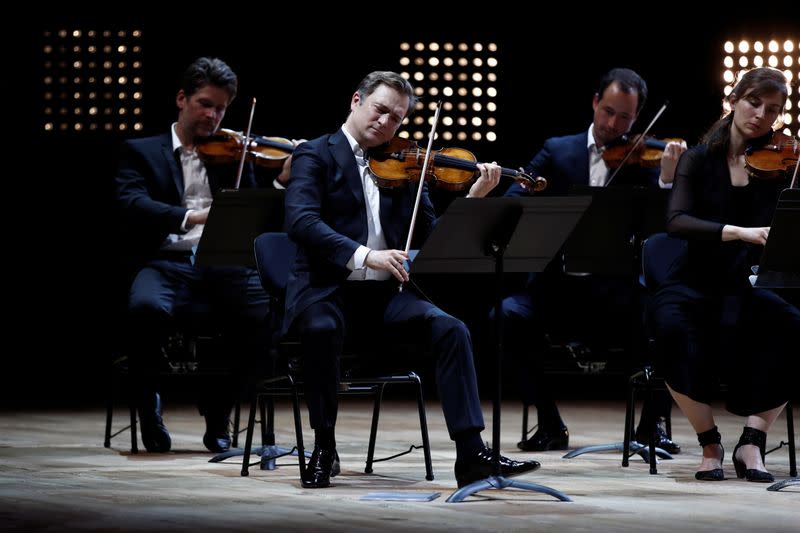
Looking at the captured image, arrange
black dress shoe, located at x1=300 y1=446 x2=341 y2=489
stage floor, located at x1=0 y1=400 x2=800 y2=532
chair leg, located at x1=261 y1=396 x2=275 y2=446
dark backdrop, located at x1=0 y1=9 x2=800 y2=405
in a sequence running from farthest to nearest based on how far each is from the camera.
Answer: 1. dark backdrop, located at x1=0 y1=9 x2=800 y2=405
2. chair leg, located at x1=261 y1=396 x2=275 y2=446
3. black dress shoe, located at x1=300 y1=446 x2=341 y2=489
4. stage floor, located at x1=0 y1=400 x2=800 y2=532

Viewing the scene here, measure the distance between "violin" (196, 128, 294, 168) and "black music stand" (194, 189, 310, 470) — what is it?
0.60 meters

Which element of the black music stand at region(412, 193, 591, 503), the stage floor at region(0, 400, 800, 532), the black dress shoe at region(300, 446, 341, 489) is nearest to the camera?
the stage floor at region(0, 400, 800, 532)

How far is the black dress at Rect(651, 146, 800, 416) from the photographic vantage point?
3637mm

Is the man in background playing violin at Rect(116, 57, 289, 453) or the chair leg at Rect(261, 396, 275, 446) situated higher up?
the man in background playing violin at Rect(116, 57, 289, 453)

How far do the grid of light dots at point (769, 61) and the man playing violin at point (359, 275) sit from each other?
9.12 feet

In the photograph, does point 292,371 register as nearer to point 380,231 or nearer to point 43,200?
point 380,231

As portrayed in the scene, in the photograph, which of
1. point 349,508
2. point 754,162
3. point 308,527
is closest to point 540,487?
point 349,508

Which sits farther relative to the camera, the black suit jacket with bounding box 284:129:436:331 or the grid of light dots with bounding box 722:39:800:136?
the grid of light dots with bounding box 722:39:800:136

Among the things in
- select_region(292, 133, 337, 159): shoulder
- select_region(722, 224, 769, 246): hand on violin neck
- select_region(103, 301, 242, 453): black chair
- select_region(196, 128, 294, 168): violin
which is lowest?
select_region(103, 301, 242, 453): black chair

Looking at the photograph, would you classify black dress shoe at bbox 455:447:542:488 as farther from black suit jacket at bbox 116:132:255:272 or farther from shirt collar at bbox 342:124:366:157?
black suit jacket at bbox 116:132:255:272

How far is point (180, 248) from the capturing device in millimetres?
4363

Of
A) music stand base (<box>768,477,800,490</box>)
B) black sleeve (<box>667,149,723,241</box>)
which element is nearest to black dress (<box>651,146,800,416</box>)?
black sleeve (<box>667,149,723,241</box>)

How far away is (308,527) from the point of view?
264cm

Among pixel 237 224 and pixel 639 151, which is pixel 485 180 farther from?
pixel 639 151
